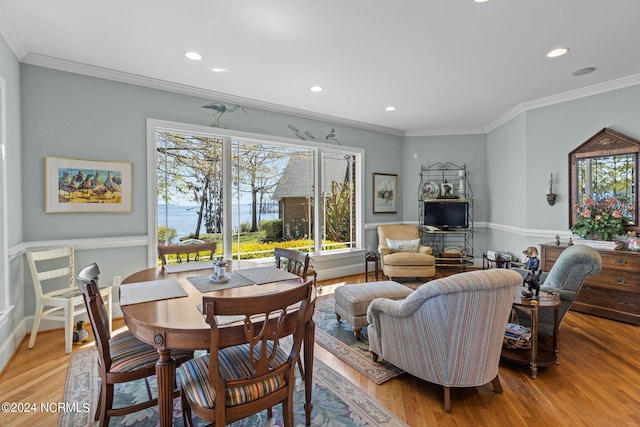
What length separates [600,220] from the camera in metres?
3.64

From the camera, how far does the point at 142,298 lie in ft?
5.88

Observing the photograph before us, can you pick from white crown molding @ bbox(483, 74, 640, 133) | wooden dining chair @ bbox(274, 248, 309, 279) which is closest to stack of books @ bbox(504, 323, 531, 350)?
wooden dining chair @ bbox(274, 248, 309, 279)

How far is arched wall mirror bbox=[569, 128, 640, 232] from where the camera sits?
3.57 m

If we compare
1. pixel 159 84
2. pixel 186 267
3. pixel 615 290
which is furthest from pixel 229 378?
pixel 615 290

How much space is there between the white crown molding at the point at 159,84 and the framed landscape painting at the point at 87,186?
0.91 meters

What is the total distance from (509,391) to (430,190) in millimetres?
4242

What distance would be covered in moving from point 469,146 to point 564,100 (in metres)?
1.86

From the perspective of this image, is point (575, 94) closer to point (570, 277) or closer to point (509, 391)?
point (570, 277)

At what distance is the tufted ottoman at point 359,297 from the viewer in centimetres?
289

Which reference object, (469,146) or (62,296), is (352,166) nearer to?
(469,146)

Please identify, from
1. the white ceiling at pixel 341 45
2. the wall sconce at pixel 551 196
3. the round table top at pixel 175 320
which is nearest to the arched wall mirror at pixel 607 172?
the wall sconce at pixel 551 196

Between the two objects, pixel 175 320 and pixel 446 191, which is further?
pixel 446 191

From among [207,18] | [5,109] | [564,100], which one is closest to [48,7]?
[5,109]

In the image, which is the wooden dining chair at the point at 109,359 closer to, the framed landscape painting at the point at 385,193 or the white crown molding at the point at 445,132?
the framed landscape painting at the point at 385,193
